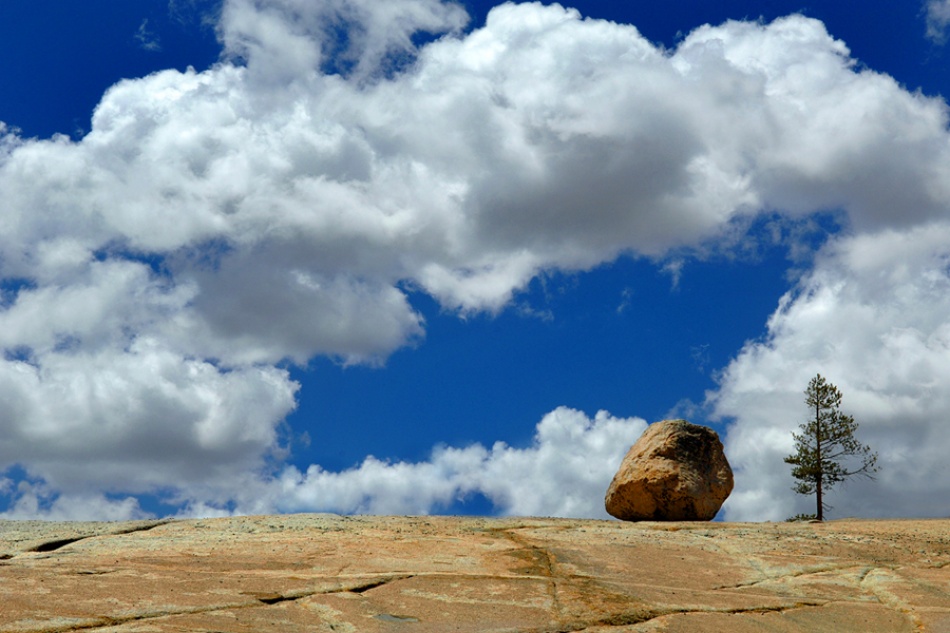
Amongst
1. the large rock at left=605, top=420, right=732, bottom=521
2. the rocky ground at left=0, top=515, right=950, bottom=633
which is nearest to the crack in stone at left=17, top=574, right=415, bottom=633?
the rocky ground at left=0, top=515, right=950, bottom=633

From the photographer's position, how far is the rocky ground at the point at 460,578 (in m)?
13.0

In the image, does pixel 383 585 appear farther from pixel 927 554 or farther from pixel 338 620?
pixel 927 554

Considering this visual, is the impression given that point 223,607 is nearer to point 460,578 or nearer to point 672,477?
point 460,578

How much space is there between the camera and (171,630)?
11.8m

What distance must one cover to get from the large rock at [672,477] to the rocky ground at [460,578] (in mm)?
5051

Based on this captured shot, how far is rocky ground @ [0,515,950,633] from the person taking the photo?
13.0 m

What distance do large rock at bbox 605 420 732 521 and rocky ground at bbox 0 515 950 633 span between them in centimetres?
505

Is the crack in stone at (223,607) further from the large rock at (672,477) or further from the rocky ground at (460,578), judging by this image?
the large rock at (672,477)

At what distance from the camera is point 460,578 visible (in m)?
15.7

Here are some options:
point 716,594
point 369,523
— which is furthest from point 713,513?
point 716,594

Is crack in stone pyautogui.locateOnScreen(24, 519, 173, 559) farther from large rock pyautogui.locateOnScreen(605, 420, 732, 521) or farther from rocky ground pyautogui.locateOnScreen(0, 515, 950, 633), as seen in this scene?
large rock pyautogui.locateOnScreen(605, 420, 732, 521)

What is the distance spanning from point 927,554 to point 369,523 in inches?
544

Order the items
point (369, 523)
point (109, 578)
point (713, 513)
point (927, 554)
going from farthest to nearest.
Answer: point (713, 513)
point (369, 523)
point (927, 554)
point (109, 578)

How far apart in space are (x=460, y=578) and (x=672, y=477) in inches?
606
